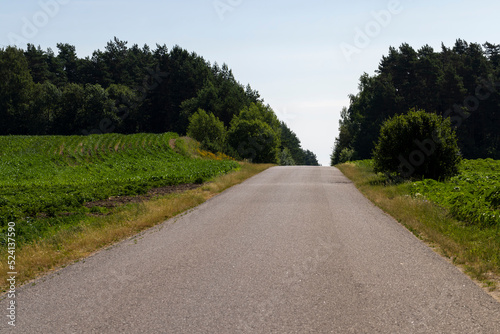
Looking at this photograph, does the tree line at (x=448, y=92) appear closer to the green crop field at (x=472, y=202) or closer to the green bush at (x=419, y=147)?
the green bush at (x=419, y=147)

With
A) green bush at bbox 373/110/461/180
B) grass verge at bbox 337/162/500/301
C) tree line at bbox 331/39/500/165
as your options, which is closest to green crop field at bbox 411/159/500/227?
grass verge at bbox 337/162/500/301

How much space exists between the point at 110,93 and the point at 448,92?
225ft

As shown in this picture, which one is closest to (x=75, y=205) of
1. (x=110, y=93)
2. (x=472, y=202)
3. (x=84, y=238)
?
(x=84, y=238)

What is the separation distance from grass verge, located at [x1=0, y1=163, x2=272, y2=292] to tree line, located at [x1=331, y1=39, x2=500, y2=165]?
58.5 m

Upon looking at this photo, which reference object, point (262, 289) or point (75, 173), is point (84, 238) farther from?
point (75, 173)

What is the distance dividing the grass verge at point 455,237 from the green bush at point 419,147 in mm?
6768

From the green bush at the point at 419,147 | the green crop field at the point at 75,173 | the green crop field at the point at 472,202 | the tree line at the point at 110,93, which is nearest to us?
the green crop field at the point at 472,202

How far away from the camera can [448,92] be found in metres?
66.4

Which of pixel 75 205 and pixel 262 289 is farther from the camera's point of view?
pixel 75 205

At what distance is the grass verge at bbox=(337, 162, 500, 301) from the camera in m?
7.14

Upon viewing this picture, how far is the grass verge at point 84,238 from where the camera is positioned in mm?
7898

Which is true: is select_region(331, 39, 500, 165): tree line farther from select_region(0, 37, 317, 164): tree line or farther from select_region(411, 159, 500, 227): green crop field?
select_region(411, 159, 500, 227): green crop field

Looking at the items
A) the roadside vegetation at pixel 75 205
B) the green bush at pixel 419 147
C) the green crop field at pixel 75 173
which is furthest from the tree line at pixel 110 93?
the green bush at pixel 419 147

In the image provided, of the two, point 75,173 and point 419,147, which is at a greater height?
point 419,147
